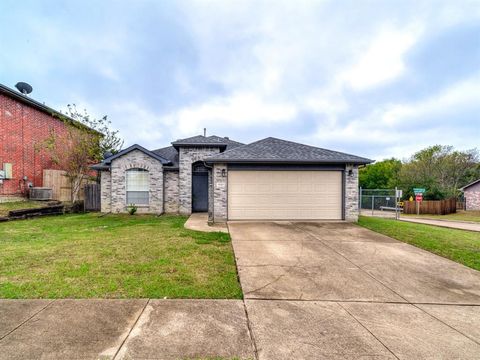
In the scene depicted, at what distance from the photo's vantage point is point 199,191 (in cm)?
1294

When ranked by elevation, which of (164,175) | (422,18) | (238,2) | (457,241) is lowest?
(457,241)

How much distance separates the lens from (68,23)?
11.7m

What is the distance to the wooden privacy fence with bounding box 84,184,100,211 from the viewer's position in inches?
527

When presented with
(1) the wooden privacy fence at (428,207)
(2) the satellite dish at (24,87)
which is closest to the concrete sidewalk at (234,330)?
(2) the satellite dish at (24,87)

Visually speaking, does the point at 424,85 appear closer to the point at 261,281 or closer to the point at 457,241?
the point at 457,241

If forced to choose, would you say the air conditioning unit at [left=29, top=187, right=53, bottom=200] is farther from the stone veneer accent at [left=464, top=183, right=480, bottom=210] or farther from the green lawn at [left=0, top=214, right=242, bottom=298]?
the stone veneer accent at [left=464, top=183, right=480, bottom=210]

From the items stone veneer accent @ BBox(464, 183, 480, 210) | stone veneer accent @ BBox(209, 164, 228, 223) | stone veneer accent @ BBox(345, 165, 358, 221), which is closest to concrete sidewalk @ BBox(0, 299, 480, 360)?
stone veneer accent @ BBox(209, 164, 228, 223)

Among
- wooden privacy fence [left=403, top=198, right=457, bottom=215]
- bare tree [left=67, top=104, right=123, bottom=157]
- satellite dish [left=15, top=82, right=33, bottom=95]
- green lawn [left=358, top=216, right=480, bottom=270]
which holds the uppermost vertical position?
satellite dish [left=15, top=82, right=33, bottom=95]

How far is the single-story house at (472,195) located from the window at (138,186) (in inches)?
1303

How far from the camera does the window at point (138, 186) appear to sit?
481 inches

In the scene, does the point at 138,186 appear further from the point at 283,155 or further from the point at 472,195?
the point at 472,195

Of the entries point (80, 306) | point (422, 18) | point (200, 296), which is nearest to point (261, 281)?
point (200, 296)

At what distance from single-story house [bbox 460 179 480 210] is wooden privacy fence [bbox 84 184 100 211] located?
118 feet

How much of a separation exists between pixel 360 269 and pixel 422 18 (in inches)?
479
